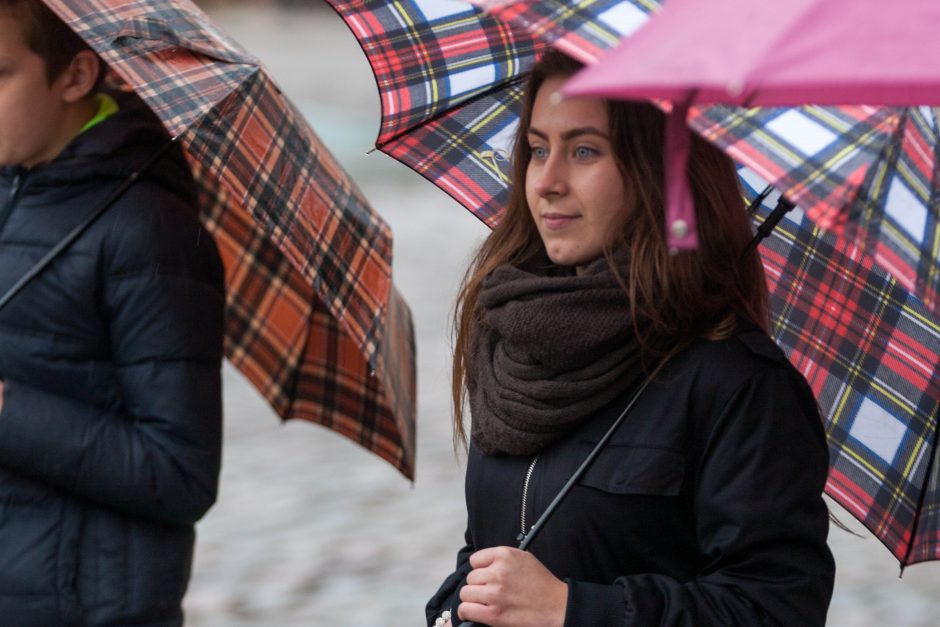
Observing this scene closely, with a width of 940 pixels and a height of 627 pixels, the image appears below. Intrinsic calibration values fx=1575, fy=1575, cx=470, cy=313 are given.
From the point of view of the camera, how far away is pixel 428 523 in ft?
21.0

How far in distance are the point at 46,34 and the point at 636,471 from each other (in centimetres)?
151

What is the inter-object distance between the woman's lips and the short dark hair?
114 centimetres

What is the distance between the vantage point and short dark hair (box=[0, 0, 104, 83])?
121 inches

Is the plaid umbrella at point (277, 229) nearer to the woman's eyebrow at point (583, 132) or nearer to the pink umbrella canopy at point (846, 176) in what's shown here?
the woman's eyebrow at point (583, 132)

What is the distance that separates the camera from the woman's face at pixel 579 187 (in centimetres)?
256

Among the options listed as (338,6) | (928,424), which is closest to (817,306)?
(928,424)

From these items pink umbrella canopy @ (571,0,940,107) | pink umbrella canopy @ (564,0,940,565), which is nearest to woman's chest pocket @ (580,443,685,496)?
pink umbrella canopy @ (564,0,940,565)

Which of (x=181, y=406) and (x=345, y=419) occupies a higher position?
(x=181, y=406)

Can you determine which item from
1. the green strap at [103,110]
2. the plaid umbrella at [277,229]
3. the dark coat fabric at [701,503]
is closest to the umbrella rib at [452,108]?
the plaid umbrella at [277,229]

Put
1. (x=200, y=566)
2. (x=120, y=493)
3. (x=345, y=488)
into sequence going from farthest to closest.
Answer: (x=345, y=488)
(x=200, y=566)
(x=120, y=493)

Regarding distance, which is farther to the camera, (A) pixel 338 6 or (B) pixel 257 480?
(B) pixel 257 480

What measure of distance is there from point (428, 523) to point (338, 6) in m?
3.59

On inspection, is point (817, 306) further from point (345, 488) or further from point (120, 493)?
point (345, 488)

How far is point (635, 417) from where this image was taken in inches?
99.0
